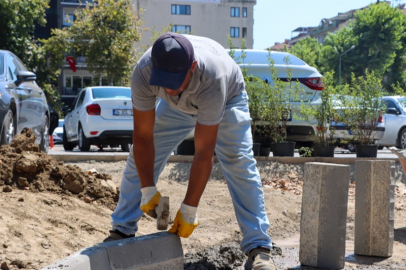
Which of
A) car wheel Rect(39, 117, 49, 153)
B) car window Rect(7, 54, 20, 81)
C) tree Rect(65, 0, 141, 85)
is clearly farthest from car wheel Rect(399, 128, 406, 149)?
tree Rect(65, 0, 141, 85)

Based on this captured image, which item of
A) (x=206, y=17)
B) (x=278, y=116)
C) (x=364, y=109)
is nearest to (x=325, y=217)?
(x=278, y=116)

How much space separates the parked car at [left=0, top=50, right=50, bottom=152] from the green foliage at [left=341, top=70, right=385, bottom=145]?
4960 millimetres

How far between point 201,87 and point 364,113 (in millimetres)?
7243

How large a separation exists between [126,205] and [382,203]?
229 centimetres

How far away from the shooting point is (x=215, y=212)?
23.1 ft

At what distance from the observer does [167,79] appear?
3.43m

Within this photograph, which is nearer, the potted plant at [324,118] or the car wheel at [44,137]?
the car wheel at [44,137]

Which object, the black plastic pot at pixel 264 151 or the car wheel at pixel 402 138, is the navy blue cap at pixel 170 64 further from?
the car wheel at pixel 402 138

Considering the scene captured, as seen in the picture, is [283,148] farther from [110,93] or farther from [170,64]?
[170,64]

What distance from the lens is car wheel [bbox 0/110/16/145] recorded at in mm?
7215

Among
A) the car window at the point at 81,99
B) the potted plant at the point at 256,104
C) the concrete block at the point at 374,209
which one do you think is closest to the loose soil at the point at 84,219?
the concrete block at the point at 374,209

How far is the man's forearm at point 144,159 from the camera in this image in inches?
161

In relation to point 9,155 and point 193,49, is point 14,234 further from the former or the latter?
point 193,49

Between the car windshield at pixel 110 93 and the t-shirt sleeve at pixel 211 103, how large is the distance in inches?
394
